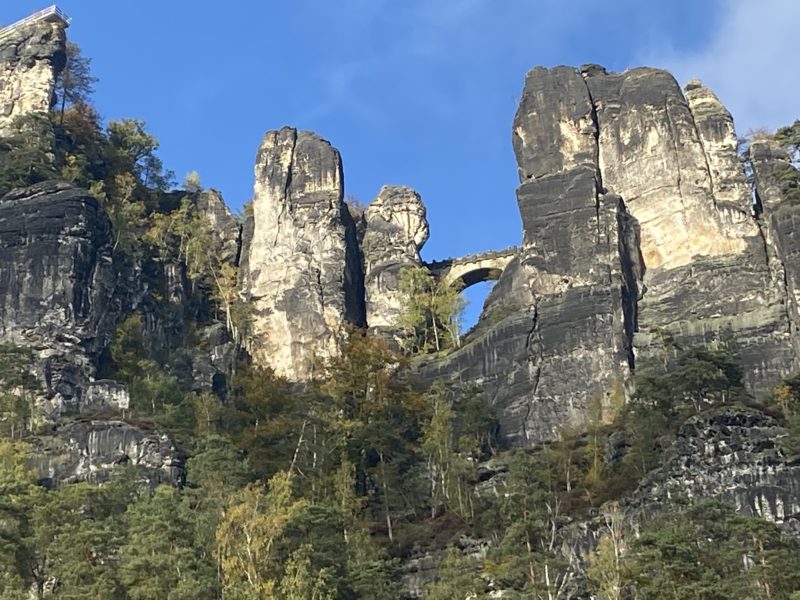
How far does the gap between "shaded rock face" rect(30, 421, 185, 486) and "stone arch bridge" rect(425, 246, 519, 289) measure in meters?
22.0

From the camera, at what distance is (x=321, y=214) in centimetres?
6519

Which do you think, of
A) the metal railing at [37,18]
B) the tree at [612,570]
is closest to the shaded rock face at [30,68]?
the metal railing at [37,18]

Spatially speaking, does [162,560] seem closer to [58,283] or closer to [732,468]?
[732,468]

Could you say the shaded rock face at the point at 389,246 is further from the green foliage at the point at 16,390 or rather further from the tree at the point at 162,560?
the tree at the point at 162,560

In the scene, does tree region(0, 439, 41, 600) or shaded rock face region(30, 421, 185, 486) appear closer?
tree region(0, 439, 41, 600)

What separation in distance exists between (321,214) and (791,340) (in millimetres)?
22906

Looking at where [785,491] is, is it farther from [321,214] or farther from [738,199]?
[321,214]

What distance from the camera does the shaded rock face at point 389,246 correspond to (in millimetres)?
65062

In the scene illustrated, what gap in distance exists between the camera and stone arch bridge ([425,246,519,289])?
67562 mm

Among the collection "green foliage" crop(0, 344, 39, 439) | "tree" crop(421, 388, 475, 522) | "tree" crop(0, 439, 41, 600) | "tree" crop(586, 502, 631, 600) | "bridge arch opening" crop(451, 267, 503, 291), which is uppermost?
"bridge arch opening" crop(451, 267, 503, 291)

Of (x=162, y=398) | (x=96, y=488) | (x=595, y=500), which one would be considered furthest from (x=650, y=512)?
(x=162, y=398)

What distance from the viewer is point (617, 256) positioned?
185 feet

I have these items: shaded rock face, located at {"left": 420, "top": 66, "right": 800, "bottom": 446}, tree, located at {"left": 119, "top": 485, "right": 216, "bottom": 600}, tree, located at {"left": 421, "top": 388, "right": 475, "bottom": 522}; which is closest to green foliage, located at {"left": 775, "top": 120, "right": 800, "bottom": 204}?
shaded rock face, located at {"left": 420, "top": 66, "right": 800, "bottom": 446}

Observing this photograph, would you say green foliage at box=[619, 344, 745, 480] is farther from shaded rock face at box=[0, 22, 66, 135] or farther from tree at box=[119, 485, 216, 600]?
shaded rock face at box=[0, 22, 66, 135]
